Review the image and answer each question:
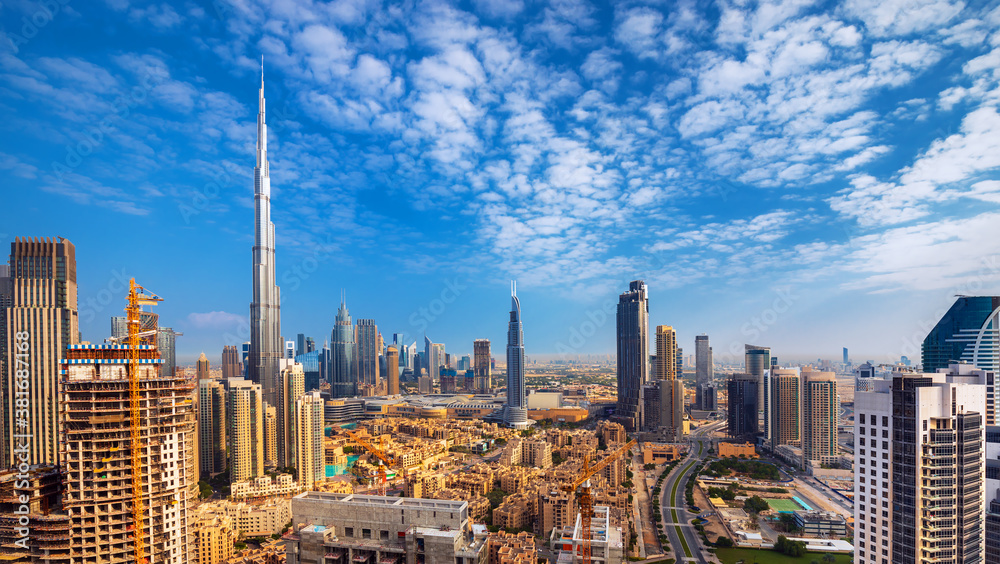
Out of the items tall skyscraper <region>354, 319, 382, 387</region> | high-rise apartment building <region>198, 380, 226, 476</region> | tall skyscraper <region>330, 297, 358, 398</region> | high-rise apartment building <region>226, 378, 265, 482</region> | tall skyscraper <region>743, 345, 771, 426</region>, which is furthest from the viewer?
tall skyscraper <region>354, 319, 382, 387</region>

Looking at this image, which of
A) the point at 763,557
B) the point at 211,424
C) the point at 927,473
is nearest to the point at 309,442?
the point at 211,424

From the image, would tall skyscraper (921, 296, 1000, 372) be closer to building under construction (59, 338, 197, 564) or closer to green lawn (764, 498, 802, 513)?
green lawn (764, 498, 802, 513)

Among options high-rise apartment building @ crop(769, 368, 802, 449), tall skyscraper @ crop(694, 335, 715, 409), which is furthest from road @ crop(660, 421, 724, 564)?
tall skyscraper @ crop(694, 335, 715, 409)

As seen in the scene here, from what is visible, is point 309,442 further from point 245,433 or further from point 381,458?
point 381,458

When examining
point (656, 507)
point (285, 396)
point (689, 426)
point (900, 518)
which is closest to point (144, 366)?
point (900, 518)

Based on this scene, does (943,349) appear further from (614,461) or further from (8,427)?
(8,427)
